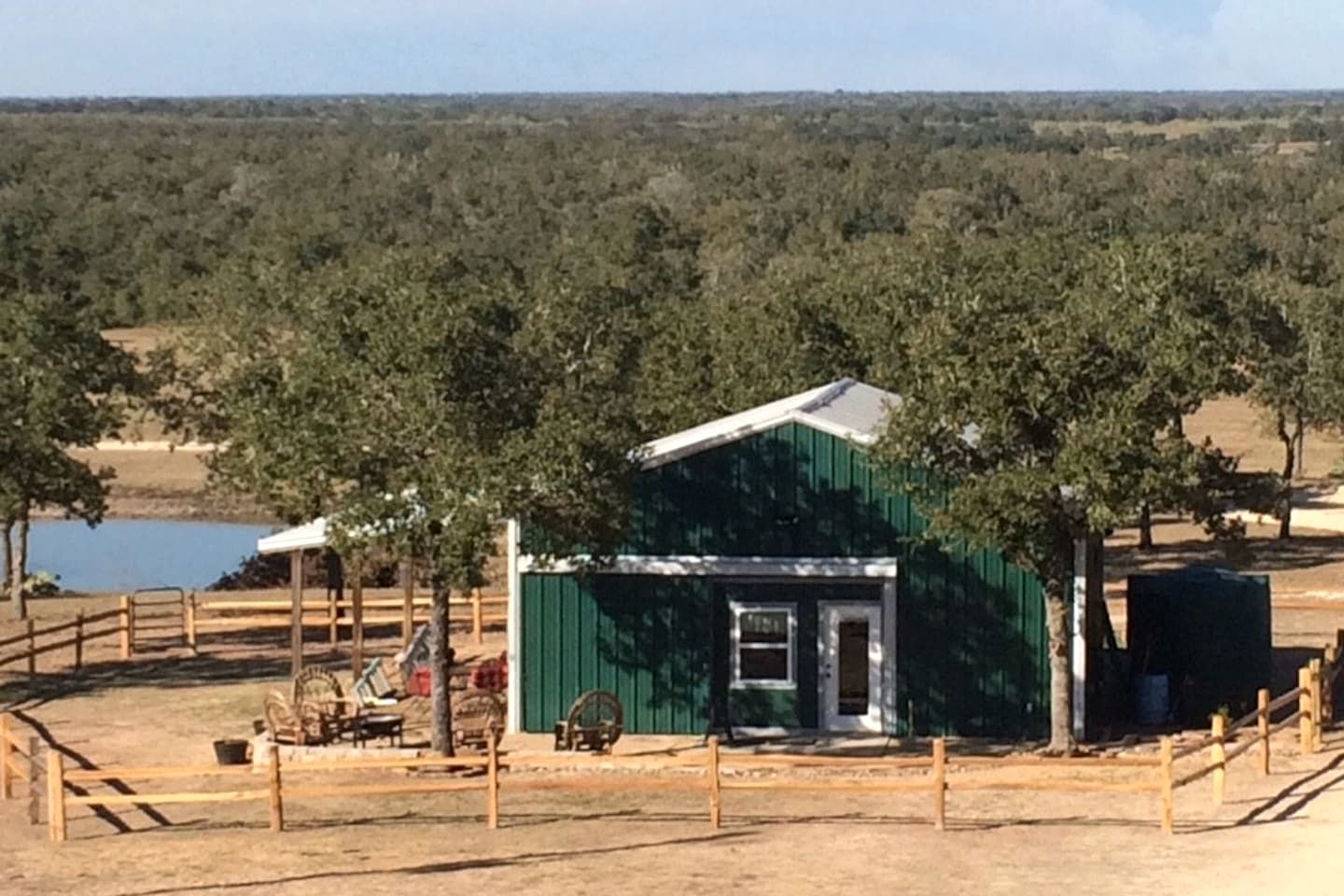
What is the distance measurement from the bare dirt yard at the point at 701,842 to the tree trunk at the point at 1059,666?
2.99ft

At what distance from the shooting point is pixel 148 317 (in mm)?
80625

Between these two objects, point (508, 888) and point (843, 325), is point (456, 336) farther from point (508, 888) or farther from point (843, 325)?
point (843, 325)

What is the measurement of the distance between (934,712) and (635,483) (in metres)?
4.04

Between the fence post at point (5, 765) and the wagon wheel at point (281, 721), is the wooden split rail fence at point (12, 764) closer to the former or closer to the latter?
the fence post at point (5, 765)

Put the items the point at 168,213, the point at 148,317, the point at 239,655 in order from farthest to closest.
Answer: the point at 168,213 < the point at 148,317 < the point at 239,655


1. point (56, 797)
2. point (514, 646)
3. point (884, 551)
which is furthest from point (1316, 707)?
point (56, 797)

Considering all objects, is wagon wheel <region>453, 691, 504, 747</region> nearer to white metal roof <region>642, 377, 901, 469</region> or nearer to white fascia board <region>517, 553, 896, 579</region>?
white fascia board <region>517, 553, 896, 579</region>

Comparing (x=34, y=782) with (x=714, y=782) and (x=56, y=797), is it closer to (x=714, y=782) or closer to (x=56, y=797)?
(x=56, y=797)

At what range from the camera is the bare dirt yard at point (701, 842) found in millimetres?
18016

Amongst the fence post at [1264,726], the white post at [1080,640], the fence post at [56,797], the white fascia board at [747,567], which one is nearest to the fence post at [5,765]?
the fence post at [56,797]

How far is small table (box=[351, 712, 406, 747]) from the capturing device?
23609 mm

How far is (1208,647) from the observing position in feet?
83.2

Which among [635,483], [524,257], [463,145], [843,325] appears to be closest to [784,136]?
[463,145]

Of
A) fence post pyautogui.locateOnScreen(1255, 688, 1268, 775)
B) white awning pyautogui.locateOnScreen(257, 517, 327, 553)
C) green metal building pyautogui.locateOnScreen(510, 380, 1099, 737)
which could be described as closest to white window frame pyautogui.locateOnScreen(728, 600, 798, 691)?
green metal building pyautogui.locateOnScreen(510, 380, 1099, 737)
